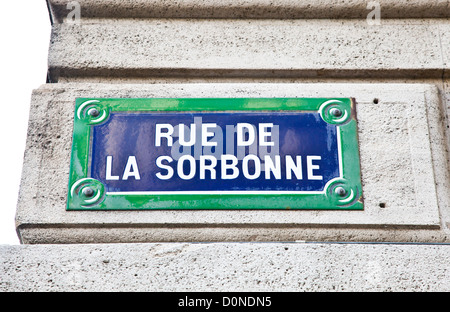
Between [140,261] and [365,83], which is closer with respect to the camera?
[140,261]

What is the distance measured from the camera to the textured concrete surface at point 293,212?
7.84 ft

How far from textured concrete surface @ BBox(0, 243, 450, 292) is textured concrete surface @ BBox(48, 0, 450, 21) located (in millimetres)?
951

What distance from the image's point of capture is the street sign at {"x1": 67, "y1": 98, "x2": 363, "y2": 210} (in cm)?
242

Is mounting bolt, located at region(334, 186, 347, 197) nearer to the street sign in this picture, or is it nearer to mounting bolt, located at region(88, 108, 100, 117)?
the street sign

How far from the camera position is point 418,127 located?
101 inches

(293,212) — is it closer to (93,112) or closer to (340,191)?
(340,191)

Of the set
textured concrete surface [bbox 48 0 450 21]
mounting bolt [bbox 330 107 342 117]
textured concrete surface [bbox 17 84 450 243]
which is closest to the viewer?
textured concrete surface [bbox 17 84 450 243]

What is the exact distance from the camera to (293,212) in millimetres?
2398

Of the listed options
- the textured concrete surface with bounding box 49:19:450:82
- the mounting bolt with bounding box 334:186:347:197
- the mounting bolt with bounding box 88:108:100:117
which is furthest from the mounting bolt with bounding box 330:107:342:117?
the mounting bolt with bounding box 88:108:100:117

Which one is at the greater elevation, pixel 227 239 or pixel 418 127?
pixel 418 127

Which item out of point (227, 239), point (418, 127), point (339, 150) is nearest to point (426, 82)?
point (418, 127)

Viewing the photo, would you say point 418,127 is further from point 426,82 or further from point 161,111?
point 161,111

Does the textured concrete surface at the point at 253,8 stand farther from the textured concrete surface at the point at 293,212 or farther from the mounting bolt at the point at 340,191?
the mounting bolt at the point at 340,191

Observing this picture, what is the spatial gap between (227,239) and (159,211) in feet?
0.80
